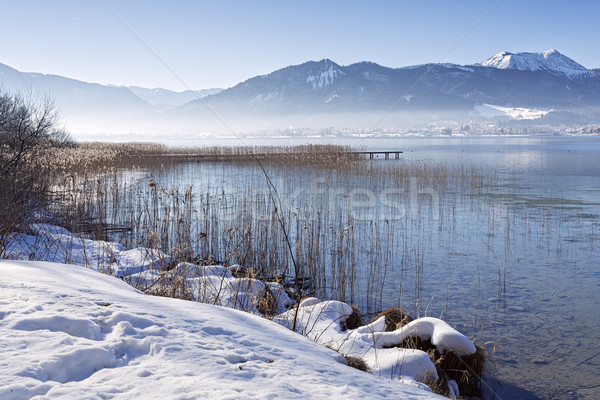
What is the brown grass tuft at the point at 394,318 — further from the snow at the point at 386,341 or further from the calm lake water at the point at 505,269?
the calm lake water at the point at 505,269

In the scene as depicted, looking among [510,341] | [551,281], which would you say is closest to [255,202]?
[551,281]

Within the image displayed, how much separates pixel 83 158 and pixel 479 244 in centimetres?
1960

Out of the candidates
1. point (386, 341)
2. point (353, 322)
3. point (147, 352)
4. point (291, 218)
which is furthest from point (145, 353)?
point (291, 218)

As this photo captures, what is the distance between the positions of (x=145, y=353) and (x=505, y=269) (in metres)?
7.33

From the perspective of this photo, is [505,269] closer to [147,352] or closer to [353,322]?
[353,322]

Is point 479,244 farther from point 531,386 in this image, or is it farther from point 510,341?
point 531,386

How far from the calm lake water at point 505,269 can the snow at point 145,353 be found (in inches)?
91.1

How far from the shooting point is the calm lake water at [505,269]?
4988 millimetres

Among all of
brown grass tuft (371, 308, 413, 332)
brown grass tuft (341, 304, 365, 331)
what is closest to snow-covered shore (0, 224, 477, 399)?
brown grass tuft (371, 308, 413, 332)

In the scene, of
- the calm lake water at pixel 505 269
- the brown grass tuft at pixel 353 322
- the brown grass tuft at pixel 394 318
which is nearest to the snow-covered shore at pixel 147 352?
the brown grass tuft at pixel 394 318

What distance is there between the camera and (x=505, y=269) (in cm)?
807

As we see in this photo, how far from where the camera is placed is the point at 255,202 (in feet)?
44.5

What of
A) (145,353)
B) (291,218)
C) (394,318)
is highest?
(145,353)

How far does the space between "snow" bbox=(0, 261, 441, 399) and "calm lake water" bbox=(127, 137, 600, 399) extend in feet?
7.59
